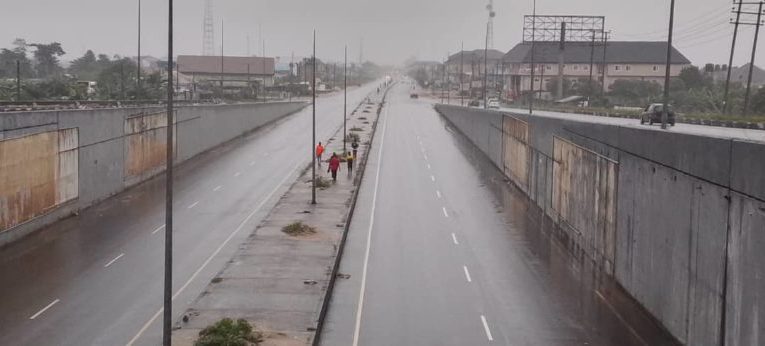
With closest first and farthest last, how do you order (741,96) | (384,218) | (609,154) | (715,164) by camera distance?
(715,164) → (609,154) → (384,218) → (741,96)

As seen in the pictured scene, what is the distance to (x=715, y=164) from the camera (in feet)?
55.8

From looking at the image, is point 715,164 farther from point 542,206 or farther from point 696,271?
point 542,206

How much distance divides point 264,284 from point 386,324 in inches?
191

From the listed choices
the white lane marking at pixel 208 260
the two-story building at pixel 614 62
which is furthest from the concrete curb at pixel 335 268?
the two-story building at pixel 614 62

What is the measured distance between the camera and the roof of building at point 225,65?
17525 cm

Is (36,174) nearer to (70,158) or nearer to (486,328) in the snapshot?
(70,158)

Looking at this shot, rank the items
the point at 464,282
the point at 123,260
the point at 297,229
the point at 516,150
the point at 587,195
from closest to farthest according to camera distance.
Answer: the point at 464,282 < the point at 123,260 < the point at 587,195 < the point at 297,229 < the point at 516,150

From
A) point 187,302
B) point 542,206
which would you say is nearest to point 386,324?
point 187,302

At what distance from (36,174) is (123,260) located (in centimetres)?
723

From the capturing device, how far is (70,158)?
36.2 meters

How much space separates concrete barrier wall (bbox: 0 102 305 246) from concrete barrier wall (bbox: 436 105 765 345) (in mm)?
21056

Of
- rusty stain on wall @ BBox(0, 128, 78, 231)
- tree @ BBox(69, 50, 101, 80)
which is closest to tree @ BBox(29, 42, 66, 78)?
tree @ BBox(69, 50, 101, 80)

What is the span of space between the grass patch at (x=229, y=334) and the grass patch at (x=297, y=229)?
12.9 metres

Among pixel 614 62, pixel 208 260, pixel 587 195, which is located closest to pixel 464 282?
pixel 587 195
